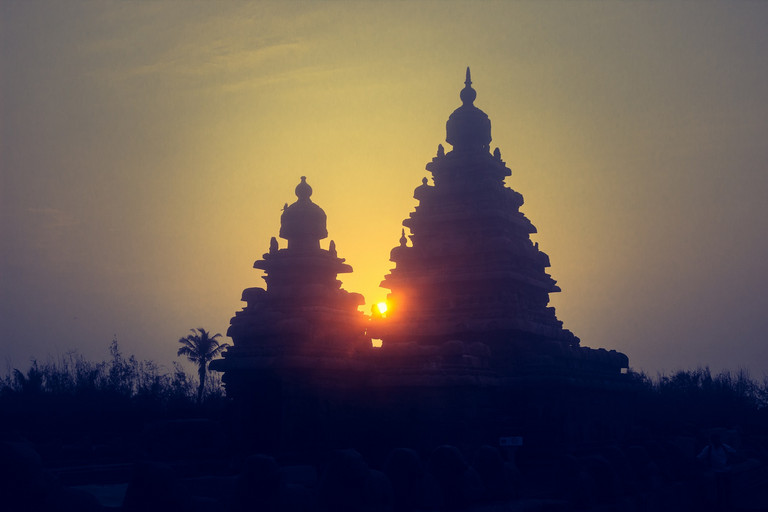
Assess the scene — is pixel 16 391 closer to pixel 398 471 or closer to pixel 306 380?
pixel 306 380

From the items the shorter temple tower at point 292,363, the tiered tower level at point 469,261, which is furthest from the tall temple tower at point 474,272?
the shorter temple tower at point 292,363

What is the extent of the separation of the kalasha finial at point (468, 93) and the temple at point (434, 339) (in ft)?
0.18

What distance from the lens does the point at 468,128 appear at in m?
30.2

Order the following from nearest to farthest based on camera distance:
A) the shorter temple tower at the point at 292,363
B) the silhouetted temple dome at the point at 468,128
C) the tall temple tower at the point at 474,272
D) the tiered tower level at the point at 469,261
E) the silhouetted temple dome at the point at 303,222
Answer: the shorter temple tower at the point at 292,363 < the tall temple tower at the point at 474,272 < the tiered tower level at the point at 469,261 < the silhouetted temple dome at the point at 303,222 < the silhouetted temple dome at the point at 468,128

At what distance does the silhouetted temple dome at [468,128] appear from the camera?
30250 mm

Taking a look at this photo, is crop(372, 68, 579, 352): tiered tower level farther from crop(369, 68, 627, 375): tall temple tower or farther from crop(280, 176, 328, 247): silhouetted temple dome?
crop(280, 176, 328, 247): silhouetted temple dome

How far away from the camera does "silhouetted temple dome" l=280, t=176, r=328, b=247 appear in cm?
2805

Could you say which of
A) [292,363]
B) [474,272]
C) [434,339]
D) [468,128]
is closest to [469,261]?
[474,272]

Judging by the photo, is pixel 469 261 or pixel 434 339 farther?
pixel 469 261

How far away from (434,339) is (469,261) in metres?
3.28

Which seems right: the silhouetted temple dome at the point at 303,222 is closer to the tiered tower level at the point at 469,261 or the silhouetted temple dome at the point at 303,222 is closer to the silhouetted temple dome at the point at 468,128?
the tiered tower level at the point at 469,261

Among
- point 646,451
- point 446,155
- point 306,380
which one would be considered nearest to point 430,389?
point 306,380

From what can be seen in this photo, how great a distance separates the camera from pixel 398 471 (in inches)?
519

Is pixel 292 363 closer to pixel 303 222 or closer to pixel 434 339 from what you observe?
pixel 434 339
